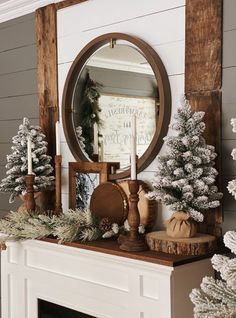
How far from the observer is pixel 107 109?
8.25 feet

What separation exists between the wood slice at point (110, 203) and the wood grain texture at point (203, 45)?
56cm

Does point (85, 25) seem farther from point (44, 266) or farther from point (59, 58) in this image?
point (44, 266)

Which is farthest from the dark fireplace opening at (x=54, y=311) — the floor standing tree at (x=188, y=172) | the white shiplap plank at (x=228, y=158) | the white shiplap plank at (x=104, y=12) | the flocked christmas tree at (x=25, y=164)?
the white shiplap plank at (x=104, y=12)

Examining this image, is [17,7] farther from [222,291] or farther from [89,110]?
[222,291]

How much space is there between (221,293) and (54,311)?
1.09m

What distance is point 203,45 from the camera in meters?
2.13

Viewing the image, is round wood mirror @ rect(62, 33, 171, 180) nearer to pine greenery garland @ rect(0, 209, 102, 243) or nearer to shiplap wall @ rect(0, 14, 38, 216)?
pine greenery garland @ rect(0, 209, 102, 243)

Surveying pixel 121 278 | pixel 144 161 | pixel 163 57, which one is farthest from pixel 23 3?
pixel 121 278

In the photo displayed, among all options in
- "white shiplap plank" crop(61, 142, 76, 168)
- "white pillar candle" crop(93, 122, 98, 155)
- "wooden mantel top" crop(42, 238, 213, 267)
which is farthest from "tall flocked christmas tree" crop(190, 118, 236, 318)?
"white shiplap plank" crop(61, 142, 76, 168)

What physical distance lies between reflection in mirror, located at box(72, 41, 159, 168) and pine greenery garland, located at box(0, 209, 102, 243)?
0.33 m

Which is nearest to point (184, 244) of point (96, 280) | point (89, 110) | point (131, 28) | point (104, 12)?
point (96, 280)

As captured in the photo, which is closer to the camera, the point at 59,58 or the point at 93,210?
the point at 93,210

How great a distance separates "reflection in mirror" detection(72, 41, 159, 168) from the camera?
7.66ft

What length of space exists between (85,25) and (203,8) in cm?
75
